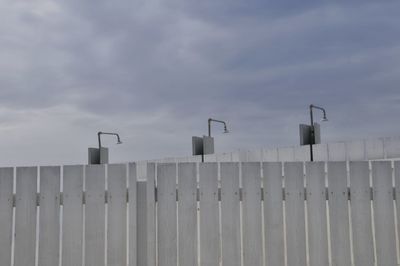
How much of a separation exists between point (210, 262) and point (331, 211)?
1.44 m

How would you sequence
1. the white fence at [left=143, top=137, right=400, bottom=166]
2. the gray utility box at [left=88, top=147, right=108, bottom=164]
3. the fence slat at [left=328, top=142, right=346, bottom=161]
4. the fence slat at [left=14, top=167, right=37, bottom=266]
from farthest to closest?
the gray utility box at [left=88, top=147, right=108, bottom=164]
the fence slat at [left=328, top=142, right=346, bottom=161]
the white fence at [left=143, top=137, right=400, bottom=166]
the fence slat at [left=14, top=167, right=37, bottom=266]

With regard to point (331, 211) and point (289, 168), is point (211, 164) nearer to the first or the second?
point (289, 168)

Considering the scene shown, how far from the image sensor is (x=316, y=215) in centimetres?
482

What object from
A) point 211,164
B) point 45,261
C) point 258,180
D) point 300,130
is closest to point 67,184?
point 45,261

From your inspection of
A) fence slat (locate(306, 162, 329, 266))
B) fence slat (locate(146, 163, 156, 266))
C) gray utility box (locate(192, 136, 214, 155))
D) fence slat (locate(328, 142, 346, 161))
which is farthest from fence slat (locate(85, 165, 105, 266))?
gray utility box (locate(192, 136, 214, 155))

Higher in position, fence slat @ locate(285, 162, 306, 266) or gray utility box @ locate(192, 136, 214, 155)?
gray utility box @ locate(192, 136, 214, 155)

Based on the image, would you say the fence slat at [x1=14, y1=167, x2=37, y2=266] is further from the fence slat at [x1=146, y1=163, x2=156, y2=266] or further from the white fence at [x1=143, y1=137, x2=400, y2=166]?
the white fence at [x1=143, y1=137, x2=400, y2=166]

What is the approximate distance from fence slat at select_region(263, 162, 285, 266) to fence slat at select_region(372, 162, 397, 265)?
3.56 feet

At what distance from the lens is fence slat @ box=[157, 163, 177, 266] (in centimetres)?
474

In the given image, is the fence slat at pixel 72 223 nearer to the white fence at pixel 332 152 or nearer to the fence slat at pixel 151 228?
the fence slat at pixel 151 228

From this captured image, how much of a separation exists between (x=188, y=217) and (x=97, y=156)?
16.5 m

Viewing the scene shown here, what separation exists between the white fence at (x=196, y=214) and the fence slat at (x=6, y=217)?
0.03ft

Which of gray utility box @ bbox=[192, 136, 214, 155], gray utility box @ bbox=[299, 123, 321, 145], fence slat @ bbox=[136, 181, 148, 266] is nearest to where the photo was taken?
fence slat @ bbox=[136, 181, 148, 266]

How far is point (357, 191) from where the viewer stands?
488 centimetres
